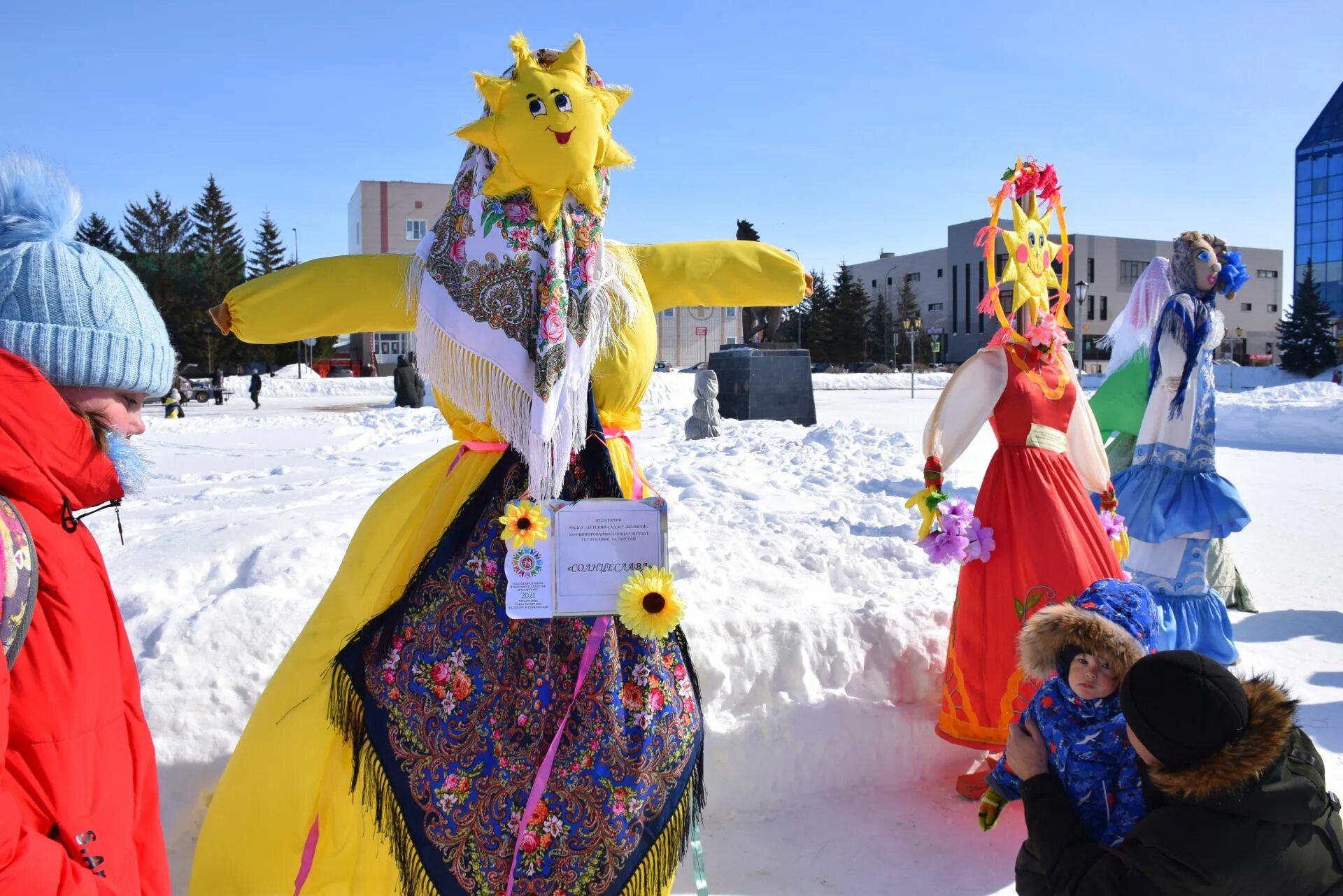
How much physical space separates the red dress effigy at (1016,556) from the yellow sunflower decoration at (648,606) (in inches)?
66.3

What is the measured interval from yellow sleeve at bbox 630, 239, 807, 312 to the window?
63.5 m

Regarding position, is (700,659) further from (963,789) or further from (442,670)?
(442,670)

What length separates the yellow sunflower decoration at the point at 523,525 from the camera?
212cm

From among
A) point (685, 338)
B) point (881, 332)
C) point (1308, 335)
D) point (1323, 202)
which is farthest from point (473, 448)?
point (881, 332)

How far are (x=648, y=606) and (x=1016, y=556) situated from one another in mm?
1830

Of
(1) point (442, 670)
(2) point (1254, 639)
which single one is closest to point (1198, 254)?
(2) point (1254, 639)

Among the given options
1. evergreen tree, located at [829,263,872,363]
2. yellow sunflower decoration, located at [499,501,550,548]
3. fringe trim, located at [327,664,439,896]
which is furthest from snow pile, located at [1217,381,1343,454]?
evergreen tree, located at [829,263,872,363]

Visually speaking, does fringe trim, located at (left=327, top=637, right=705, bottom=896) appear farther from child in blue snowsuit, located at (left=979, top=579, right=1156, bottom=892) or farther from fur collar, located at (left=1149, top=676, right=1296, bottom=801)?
fur collar, located at (left=1149, top=676, right=1296, bottom=801)

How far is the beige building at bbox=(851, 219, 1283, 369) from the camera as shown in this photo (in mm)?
58656

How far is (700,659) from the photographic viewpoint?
3.70 m

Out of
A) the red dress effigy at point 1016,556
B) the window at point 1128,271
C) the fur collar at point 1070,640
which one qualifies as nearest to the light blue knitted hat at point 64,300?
the fur collar at point 1070,640

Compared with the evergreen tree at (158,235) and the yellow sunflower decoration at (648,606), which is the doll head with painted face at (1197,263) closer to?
the yellow sunflower decoration at (648,606)

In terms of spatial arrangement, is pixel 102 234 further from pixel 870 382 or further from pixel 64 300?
pixel 64 300

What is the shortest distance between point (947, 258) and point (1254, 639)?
203 ft
